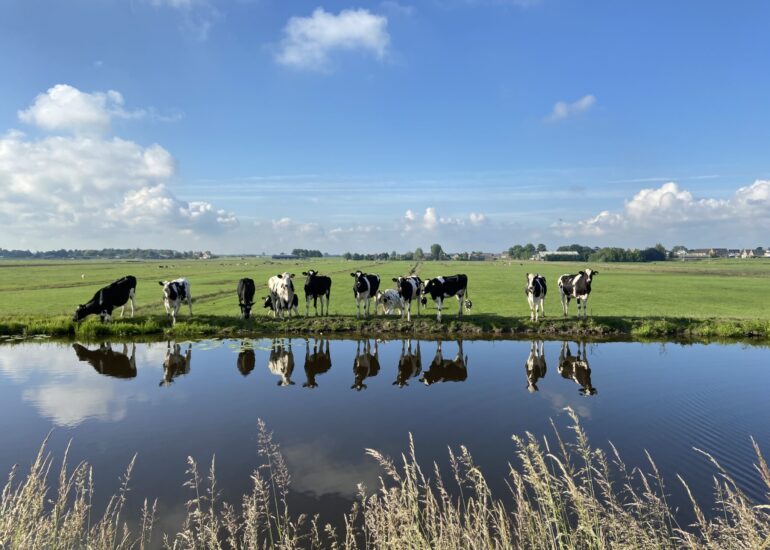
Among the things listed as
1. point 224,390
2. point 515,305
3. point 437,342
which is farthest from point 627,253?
point 224,390

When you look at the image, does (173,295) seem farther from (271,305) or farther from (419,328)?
(419,328)

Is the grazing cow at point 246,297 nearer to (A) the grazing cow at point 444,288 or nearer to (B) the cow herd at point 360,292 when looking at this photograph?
(B) the cow herd at point 360,292

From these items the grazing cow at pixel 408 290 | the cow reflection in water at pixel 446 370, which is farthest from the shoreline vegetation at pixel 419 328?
the cow reflection in water at pixel 446 370

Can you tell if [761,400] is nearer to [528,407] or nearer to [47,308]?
[528,407]

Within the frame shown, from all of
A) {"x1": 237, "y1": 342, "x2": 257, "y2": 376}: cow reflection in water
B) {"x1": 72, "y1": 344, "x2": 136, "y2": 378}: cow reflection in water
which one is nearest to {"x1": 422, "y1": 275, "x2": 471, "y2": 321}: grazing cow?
{"x1": 237, "y1": 342, "x2": 257, "y2": 376}: cow reflection in water

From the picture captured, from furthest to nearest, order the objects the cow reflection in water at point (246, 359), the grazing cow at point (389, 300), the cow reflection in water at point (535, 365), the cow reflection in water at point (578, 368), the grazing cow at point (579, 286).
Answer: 1. the grazing cow at point (389, 300)
2. the grazing cow at point (579, 286)
3. the cow reflection in water at point (246, 359)
4. the cow reflection in water at point (535, 365)
5. the cow reflection in water at point (578, 368)

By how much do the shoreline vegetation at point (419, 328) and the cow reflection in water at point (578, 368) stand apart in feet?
9.63

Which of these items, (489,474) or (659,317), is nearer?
(489,474)

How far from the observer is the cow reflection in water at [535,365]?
Answer: 13591mm

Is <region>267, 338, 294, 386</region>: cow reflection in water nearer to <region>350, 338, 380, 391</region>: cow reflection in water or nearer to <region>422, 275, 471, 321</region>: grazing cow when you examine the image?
<region>350, 338, 380, 391</region>: cow reflection in water

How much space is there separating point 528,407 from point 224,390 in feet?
28.9

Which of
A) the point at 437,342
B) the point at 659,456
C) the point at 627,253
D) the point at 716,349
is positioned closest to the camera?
the point at 659,456

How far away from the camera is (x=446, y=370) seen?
1540cm

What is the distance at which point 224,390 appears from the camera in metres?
12.9
